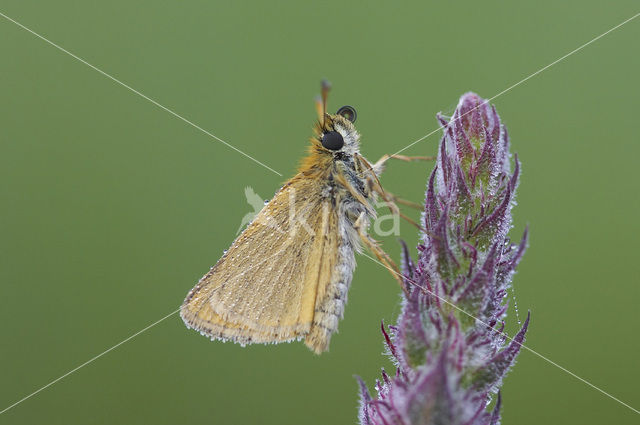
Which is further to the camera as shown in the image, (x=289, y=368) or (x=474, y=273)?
(x=289, y=368)

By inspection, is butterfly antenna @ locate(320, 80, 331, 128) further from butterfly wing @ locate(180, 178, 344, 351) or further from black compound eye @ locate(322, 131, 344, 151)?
butterfly wing @ locate(180, 178, 344, 351)

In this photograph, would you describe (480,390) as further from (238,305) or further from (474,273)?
(238,305)

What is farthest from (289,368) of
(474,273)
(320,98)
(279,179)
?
(474,273)

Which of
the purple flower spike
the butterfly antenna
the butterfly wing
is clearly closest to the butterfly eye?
the butterfly antenna

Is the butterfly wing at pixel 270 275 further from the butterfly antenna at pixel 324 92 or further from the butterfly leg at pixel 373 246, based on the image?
the butterfly antenna at pixel 324 92

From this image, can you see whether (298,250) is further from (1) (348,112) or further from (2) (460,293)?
(2) (460,293)

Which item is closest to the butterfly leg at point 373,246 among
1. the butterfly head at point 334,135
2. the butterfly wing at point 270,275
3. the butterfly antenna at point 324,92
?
the butterfly wing at point 270,275
